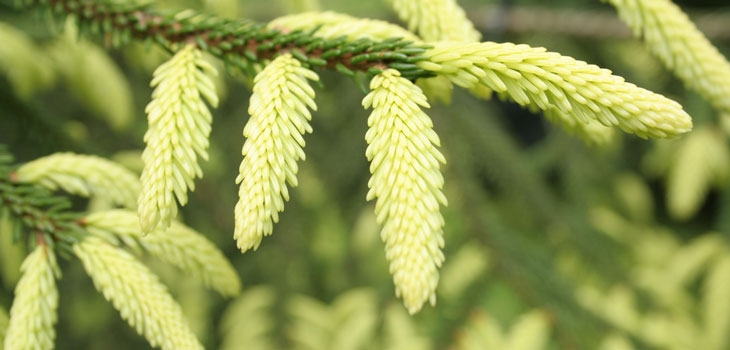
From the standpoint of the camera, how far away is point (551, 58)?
0.64m

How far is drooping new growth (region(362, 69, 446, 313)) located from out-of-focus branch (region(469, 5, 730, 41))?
1.46 m

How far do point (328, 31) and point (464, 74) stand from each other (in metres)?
0.23

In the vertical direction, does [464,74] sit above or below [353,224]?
above

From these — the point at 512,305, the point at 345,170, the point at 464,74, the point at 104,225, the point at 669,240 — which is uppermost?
the point at 464,74

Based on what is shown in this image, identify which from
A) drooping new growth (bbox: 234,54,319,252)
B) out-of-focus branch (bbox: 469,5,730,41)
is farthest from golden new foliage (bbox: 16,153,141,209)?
out-of-focus branch (bbox: 469,5,730,41)

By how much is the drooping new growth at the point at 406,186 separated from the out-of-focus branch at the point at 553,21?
4.78 feet

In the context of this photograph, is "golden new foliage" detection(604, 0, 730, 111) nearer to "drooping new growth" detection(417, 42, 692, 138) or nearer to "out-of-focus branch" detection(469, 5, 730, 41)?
"drooping new growth" detection(417, 42, 692, 138)

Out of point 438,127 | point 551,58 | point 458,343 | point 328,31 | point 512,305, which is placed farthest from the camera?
point 438,127

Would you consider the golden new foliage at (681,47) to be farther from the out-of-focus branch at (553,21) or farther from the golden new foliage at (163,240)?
the out-of-focus branch at (553,21)

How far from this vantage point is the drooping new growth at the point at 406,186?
1.93ft

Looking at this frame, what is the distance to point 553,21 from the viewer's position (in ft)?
6.49

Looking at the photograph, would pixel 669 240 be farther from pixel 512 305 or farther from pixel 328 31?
pixel 328 31

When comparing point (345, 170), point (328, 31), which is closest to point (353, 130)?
point (345, 170)

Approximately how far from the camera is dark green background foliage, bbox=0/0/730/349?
1313mm
